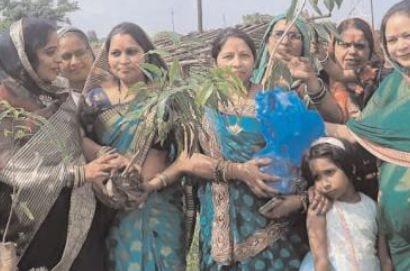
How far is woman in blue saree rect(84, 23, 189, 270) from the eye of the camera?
3.51 metres

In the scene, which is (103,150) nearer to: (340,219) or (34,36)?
(34,36)

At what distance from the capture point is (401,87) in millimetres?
3074

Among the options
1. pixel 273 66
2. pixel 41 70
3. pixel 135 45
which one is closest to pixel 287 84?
pixel 273 66

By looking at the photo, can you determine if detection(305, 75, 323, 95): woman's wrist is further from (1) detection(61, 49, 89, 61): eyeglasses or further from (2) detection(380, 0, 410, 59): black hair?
(1) detection(61, 49, 89, 61): eyeglasses

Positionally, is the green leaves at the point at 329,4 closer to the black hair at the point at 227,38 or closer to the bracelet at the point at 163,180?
the black hair at the point at 227,38

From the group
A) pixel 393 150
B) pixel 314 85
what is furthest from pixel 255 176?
pixel 393 150

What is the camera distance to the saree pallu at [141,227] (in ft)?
11.6

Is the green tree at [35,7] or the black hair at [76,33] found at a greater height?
the black hair at [76,33]

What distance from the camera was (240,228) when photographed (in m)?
3.45

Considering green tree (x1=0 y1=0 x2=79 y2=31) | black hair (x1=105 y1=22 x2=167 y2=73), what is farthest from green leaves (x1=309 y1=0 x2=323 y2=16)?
green tree (x1=0 y1=0 x2=79 y2=31)

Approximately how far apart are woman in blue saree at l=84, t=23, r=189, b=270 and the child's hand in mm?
686

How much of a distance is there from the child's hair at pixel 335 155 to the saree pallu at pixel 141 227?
68 centimetres

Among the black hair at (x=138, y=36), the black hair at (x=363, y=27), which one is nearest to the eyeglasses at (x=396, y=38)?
the black hair at (x=363, y=27)

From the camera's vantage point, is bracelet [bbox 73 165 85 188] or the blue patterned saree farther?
the blue patterned saree
